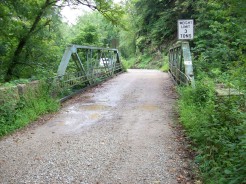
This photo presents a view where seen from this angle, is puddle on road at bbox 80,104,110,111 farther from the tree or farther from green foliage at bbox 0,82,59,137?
the tree

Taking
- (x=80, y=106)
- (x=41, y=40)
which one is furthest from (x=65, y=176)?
(x=41, y=40)

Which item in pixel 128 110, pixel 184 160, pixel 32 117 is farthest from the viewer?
pixel 128 110

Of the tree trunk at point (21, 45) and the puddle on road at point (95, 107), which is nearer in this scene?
the puddle on road at point (95, 107)

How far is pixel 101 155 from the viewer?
4457 millimetres

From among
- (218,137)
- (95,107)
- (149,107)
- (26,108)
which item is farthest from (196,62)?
(26,108)

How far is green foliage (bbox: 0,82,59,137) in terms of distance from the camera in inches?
235

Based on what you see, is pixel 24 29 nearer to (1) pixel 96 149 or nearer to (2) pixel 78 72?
(2) pixel 78 72

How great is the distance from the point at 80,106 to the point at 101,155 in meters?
4.25

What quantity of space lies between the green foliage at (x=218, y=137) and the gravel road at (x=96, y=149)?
437 mm

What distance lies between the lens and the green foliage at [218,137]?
3211 millimetres

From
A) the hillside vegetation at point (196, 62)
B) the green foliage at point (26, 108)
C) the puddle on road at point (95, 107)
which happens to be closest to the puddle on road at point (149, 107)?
the hillside vegetation at point (196, 62)

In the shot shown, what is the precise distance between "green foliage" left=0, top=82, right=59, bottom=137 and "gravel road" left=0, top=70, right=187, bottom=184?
0.29m

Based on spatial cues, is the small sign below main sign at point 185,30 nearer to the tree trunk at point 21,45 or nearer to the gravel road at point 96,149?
the gravel road at point 96,149

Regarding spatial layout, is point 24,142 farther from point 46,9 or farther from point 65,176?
point 46,9
